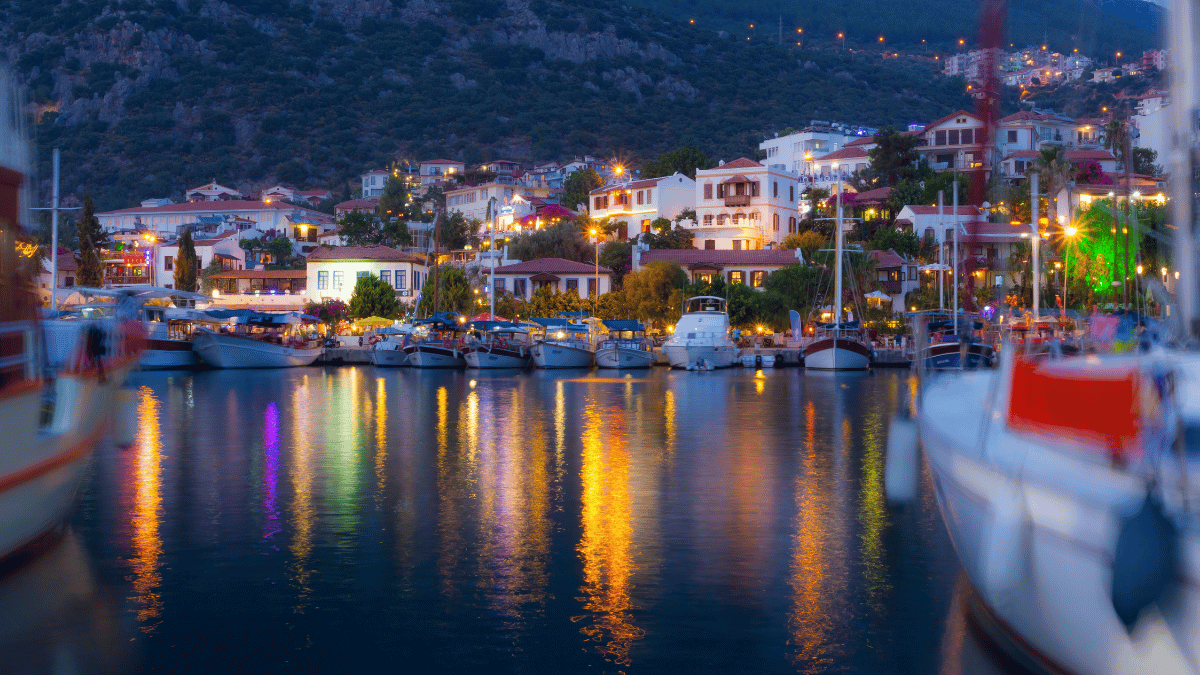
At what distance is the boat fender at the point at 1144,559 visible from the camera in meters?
5.14

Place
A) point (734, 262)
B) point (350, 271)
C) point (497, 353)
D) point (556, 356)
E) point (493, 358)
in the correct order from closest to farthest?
1. point (493, 358)
2. point (497, 353)
3. point (556, 356)
4. point (734, 262)
5. point (350, 271)

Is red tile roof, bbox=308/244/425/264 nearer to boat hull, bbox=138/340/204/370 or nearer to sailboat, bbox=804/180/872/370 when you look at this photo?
boat hull, bbox=138/340/204/370

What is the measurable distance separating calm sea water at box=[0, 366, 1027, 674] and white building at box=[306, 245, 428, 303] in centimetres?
5945

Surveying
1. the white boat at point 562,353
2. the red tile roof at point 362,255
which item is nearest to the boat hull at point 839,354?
the white boat at point 562,353

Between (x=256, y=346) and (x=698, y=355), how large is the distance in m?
24.3

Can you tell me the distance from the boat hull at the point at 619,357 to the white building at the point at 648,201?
108 ft

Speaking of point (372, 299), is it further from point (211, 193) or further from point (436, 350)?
point (211, 193)

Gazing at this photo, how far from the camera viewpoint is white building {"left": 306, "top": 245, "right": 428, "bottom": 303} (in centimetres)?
8088

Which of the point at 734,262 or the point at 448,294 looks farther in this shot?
the point at 734,262

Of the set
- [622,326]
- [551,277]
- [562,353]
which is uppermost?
[551,277]

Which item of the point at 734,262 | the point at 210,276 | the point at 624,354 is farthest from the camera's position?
the point at 210,276

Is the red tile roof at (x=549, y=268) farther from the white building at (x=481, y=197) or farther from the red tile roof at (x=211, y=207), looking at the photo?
the red tile roof at (x=211, y=207)

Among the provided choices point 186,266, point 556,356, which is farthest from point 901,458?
point 186,266

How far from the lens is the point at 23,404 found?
9.62 m
